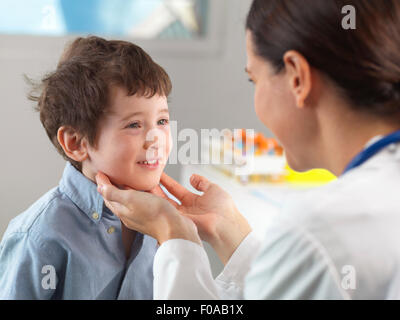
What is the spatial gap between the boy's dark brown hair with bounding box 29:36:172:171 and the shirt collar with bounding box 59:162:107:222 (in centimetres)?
9

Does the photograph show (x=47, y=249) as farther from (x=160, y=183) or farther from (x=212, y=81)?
(x=212, y=81)

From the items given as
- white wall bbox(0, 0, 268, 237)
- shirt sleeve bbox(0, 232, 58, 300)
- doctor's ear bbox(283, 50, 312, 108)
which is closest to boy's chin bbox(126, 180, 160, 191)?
Result: shirt sleeve bbox(0, 232, 58, 300)

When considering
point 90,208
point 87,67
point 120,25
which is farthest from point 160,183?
point 120,25

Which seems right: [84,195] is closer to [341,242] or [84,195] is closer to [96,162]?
[96,162]

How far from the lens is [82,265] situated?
1.00m

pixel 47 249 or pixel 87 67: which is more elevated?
pixel 87 67

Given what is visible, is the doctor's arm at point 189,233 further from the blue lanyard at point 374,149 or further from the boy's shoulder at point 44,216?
the blue lanyard at point 374,149

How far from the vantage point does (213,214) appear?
1.15m

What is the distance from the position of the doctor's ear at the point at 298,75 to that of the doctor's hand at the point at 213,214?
16.9 inches

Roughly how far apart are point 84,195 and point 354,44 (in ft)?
2.08

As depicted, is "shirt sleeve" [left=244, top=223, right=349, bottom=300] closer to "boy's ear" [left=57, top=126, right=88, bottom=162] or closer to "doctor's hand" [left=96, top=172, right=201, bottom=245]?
"doctor's hand" [left=96, top=172, right=201, bottom=245]

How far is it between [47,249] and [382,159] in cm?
64

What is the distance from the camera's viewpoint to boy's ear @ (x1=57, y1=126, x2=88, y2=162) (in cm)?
109

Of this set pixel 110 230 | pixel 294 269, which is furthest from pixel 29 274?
pixel 294 269
